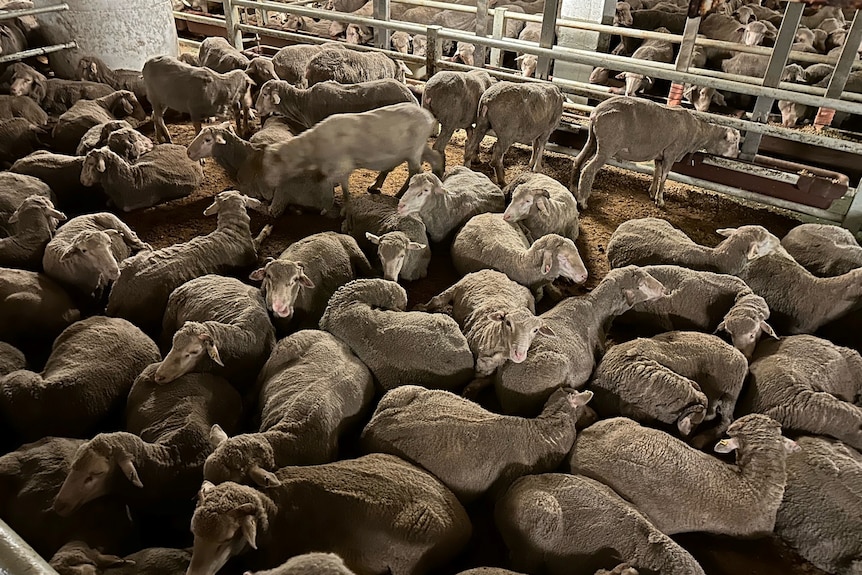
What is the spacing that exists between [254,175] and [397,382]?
296cm

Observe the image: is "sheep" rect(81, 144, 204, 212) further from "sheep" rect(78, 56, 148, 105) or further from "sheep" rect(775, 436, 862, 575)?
"sheep" rect(775, 436, 862, 575)

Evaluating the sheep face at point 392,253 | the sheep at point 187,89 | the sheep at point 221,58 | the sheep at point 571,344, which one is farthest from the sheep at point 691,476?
the sheep at point 221,58

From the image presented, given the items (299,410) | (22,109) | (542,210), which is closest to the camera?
(299,410)

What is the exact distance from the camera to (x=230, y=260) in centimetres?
441

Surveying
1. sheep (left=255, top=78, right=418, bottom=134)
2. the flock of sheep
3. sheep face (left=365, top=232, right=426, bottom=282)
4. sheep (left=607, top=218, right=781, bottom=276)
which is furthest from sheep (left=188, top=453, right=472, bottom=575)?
sheep (left=255, top=78, right=418, bottom=134)

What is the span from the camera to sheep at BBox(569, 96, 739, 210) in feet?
18.6

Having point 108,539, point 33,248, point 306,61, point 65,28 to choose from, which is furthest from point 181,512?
point 65,28

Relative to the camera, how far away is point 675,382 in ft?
11.0

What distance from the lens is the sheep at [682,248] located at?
439 centimetres

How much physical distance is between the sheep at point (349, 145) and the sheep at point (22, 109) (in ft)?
10.2

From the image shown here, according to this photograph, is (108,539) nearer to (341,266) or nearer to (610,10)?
(341,266)

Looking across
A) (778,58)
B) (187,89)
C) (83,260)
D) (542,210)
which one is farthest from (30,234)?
(778,58)

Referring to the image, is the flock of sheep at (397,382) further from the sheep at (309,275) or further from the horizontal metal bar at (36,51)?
the horizontal metal bar at (36,51)

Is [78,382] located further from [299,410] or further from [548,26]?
[548,26]
